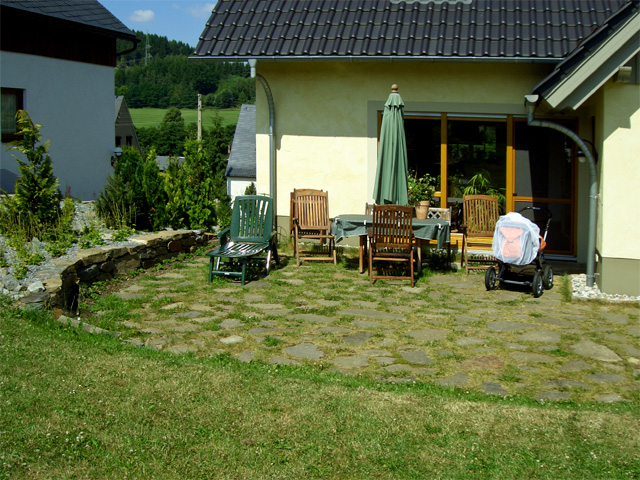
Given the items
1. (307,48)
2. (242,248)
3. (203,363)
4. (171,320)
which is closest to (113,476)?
(203,363)

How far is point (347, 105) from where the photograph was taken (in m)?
11.9

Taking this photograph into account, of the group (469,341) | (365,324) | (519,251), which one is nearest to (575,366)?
(469,341)

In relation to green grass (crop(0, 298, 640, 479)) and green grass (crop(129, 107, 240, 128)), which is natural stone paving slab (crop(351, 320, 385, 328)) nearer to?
green grass (crop(0, 298, 640, 479))

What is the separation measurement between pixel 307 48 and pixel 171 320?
5.70 meters

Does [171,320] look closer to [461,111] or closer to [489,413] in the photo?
[489,413]

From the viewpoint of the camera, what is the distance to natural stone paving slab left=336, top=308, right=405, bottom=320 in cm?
789

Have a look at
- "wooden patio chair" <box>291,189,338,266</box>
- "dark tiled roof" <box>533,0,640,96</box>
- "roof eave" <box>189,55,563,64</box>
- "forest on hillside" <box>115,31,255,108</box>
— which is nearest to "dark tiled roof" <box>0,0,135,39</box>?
"roof eave" <box>189,55,563,64</box>

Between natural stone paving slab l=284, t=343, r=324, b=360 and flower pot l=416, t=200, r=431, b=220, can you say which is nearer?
natural stone paving slab l=284, t=343, r=324, b=360

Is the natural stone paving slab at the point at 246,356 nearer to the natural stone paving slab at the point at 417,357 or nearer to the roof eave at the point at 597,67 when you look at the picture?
the natural stone paving slab at the point at 417,357

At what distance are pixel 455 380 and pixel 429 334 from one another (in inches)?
52.8

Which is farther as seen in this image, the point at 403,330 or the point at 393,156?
the point at 393,156

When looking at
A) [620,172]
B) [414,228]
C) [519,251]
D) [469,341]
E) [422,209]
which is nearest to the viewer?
[469,341]

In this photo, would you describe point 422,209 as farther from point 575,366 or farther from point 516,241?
point 575,366

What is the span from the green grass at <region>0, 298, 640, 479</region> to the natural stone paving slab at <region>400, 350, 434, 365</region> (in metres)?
0.69
